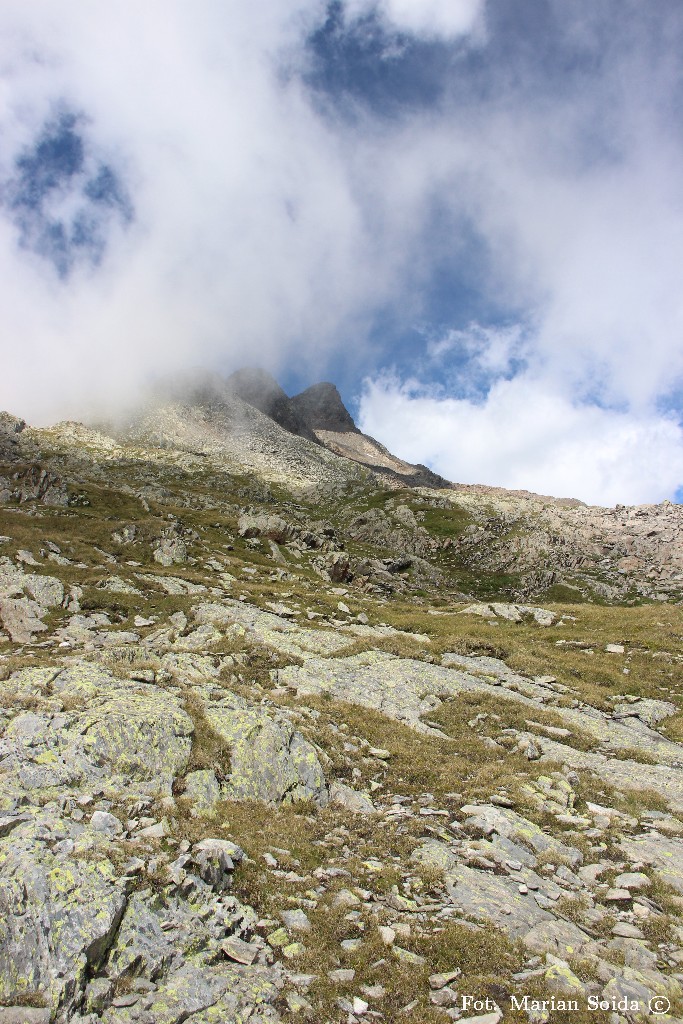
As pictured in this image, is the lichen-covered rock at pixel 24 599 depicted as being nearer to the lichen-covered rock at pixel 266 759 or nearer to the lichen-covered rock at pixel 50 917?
the lichen-covered rock at pixel 266 759

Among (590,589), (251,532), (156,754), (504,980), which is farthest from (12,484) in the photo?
(590,589)

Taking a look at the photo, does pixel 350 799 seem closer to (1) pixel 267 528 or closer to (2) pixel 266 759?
(2) pixel 266 759

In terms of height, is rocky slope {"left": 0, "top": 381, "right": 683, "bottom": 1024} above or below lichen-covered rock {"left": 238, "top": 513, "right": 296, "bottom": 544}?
below

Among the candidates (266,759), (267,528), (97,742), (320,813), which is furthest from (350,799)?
(267,528)

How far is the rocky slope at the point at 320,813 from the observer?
8.54 meters

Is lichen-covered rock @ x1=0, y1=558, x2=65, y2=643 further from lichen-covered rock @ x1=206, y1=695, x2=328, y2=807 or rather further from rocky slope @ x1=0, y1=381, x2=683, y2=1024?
lichen-covered rock @ x1=206, y1=695, x2=328, y2=807

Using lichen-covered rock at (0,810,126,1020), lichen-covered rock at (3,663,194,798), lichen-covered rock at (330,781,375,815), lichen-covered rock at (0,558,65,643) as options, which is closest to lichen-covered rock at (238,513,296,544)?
lichen-covered rock at (0,558,65,643)

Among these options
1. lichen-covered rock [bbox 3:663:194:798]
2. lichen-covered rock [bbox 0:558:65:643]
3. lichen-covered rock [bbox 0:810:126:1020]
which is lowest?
lichen-covered rock [bbox 0:810:126:1020]

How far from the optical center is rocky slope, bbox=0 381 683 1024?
8.54 metres

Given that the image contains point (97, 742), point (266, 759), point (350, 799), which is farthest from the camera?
point (266, 759)

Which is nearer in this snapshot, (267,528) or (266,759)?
(266,759)

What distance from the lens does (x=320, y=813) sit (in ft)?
49.0

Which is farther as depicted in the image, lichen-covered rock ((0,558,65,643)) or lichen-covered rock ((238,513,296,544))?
lichen-covered rock ((238,513,296,544))

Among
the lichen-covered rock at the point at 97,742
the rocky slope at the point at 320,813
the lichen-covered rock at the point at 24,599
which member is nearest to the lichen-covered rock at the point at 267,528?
the rocky slope at the point at 320,813
